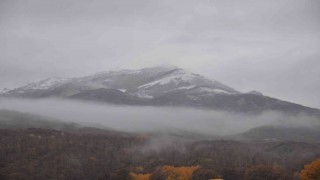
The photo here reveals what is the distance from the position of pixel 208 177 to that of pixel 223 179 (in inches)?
230

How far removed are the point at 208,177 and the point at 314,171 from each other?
44.6m

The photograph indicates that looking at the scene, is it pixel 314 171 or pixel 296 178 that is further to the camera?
pixel 296 178

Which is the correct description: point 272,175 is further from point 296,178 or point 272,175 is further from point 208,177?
point 208,177

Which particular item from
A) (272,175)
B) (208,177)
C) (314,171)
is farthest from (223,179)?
(314,171)

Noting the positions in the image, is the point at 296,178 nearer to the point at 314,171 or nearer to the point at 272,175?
the point at 272,175

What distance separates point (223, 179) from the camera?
198625 millimetres

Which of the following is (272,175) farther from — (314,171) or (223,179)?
(314,171)

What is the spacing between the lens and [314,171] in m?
167

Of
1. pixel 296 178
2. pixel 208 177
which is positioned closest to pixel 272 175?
pixel 296 178

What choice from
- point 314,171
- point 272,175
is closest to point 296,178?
point 272,175

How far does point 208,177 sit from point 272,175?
79.9 ft

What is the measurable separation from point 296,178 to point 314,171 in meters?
26.0

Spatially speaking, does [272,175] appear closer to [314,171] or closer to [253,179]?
[253,179]

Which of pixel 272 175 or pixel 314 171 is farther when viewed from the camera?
pixel 272 175
